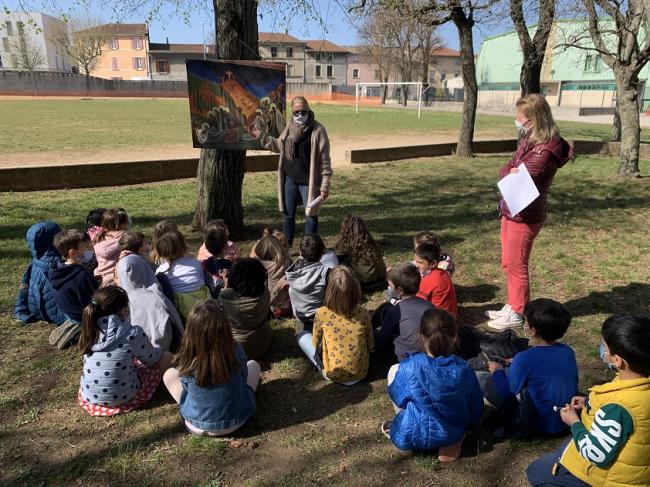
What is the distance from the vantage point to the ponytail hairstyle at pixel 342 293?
124 inches

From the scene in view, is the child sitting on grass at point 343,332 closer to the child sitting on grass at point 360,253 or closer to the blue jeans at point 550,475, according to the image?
the blue jeans at point 550,475

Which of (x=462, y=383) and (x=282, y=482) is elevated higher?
(x=462, y=383)

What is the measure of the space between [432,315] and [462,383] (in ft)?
1.19

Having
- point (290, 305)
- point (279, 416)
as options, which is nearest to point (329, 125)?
point (290, 305)

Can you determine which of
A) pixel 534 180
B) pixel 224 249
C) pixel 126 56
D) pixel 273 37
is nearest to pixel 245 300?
pixel 224 249

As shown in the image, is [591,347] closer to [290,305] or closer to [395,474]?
[395,474]

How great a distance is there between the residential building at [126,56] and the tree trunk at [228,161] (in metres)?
76.4

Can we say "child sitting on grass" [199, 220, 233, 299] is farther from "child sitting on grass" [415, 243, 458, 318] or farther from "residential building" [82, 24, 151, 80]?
"residential building" [82, 24, 151, 80]

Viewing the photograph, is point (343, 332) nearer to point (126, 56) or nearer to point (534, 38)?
point (534, 38)

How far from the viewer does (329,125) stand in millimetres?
23078

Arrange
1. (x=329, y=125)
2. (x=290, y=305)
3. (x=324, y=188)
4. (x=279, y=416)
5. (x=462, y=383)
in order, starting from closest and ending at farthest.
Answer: (x=462, y=383) → (x=279, y=416) → (x=290, y=305) → (x=324, y=188) → (x=329, y=125)

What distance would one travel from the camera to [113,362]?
9.43 ft

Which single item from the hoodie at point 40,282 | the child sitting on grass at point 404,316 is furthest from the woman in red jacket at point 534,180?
the hoodie at point 40,282

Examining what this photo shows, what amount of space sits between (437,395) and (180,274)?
2.14 meters
